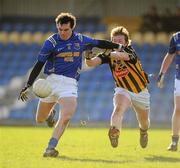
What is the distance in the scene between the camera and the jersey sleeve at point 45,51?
11094 millimetres

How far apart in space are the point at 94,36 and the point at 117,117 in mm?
16786

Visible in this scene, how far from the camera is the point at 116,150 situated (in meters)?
12.3

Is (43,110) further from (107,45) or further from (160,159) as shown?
(160,159)

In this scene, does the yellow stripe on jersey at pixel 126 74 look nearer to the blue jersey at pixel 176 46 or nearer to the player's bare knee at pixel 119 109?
the player's bare knee at pixel 119 109

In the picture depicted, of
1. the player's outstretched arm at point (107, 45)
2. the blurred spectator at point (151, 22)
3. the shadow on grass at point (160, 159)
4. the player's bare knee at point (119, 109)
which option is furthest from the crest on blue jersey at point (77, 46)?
the blurred spectator at point (151, 22)

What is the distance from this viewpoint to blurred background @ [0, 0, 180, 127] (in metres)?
23.5

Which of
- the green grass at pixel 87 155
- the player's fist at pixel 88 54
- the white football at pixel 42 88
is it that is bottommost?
the green grass at pixel 87 155

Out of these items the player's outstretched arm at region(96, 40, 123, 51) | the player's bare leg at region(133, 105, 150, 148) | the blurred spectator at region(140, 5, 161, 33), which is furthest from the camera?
the blurred spectator at region(140, 5, 161, 33)

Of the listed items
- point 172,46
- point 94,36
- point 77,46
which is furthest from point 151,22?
point 77,46

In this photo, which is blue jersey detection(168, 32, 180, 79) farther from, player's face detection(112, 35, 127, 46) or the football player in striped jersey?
player's face detection(112, 35, 127, 46)

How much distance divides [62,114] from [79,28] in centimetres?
1854

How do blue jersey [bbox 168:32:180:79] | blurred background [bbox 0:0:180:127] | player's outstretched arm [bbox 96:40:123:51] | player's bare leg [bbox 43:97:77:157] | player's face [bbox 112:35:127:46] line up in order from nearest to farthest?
player's bare leg [bbox 43:97:77:157]
player's outstretched arm [bbox 96:40:123:51]
player's face [bbox 112:35:127:46]
blue jersey [bbox 168:32:180:79]
blurred background [bbox 0:0:180:127]

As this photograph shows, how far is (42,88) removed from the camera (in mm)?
11227

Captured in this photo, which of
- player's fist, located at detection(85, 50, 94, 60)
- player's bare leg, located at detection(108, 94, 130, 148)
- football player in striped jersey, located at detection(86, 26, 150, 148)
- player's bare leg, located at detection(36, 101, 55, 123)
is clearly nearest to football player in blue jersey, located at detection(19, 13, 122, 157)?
player's fist, located at detection(85, 50, 94, 60)
